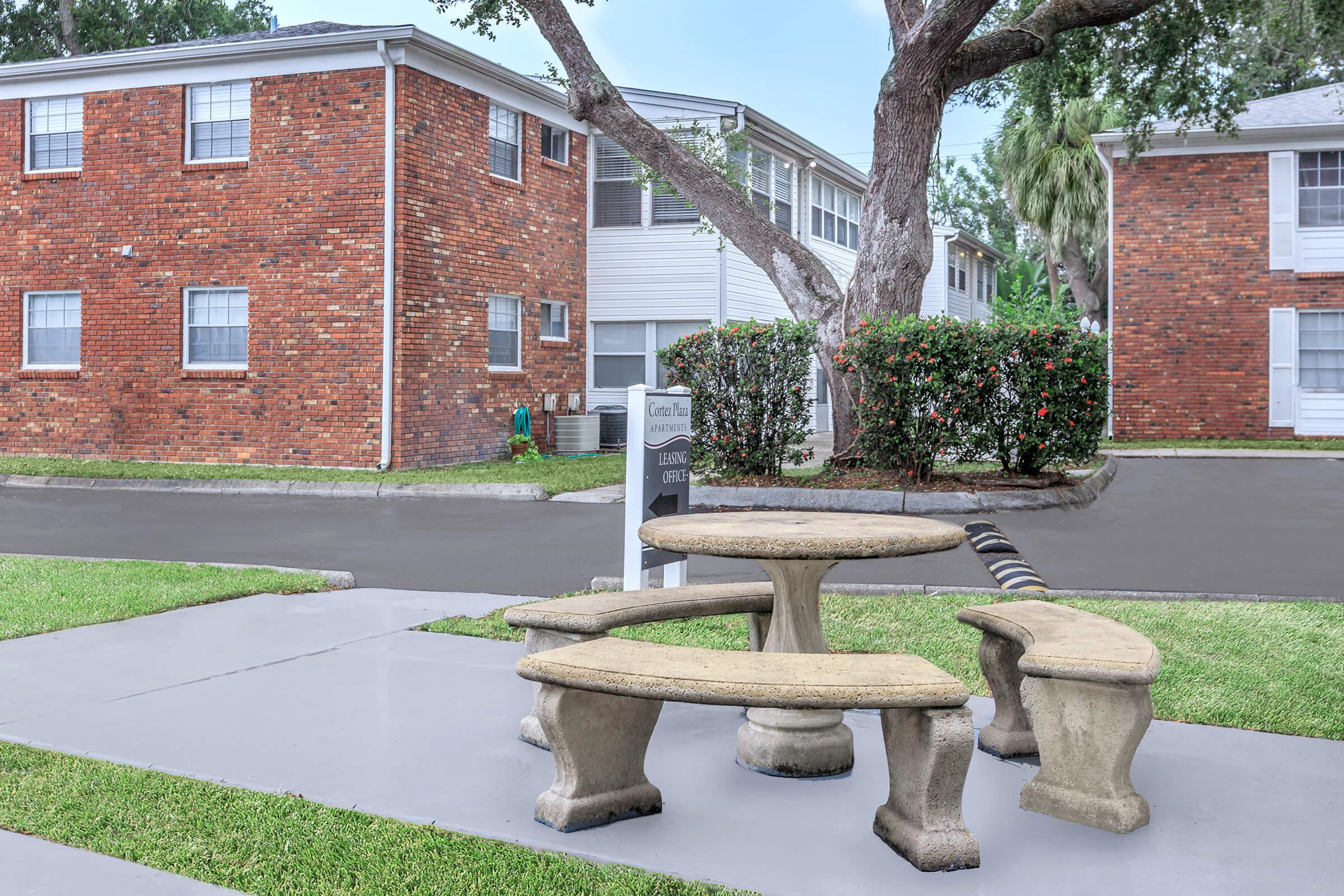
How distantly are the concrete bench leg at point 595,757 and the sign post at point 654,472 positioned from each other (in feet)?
8.40

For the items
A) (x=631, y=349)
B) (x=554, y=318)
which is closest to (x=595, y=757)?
(x=554, y=318)

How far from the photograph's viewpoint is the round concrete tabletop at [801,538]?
401cm

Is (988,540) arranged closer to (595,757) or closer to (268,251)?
(595,757)

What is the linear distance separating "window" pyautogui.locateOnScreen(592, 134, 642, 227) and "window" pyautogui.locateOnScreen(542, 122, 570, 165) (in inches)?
33.8

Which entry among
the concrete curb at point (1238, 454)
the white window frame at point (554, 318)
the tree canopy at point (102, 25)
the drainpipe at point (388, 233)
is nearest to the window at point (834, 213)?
the white window frame at point (554, 318)

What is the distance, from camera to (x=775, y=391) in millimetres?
13188

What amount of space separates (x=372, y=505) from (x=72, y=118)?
394 inches

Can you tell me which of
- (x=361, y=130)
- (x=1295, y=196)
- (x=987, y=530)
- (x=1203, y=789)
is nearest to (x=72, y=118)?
(x=361, y=130)

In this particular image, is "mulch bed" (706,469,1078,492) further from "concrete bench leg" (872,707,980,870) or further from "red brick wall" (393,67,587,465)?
"concrete bench leg" (872,707,980,870)

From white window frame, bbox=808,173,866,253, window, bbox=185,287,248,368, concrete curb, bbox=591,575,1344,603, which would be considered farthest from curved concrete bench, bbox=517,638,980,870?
white window frame, bbox=808,173,866,253

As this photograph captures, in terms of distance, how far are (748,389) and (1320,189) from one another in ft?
49.3

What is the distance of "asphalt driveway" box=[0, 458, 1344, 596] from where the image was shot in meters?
8.55

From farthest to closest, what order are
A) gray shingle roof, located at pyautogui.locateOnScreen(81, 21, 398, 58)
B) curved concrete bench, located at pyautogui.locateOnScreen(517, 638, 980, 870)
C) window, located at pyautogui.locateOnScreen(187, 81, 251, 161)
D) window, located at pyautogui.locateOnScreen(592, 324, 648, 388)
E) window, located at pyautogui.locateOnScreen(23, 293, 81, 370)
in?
1. window, located at pyautogui.locateOnScreen(592, 324, 648, 388)
2. window, located at pyautogui.locateOnScreen(23, 293, 81, 370)
3. window, located at pyautogui.locateOnScreen(187, 81, 251, 161)
4. gray shingle roof, located at pyautogui.locateOnScreen(81, 21, 398, 58)
5. curved concrete bench, located at pyautogui.locateOnScreen(517, 638, 980, 870)

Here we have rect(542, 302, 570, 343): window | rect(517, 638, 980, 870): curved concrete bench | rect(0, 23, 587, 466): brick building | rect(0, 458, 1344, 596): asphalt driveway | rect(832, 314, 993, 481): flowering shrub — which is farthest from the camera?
rect(542, 302, 570, 343): window
